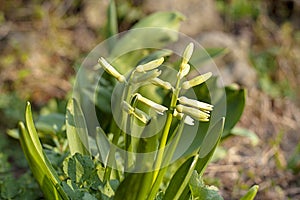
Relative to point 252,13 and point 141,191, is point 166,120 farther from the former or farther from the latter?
point 252,13

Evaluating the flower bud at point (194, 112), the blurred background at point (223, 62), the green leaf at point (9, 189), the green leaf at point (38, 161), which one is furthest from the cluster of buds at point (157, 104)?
the blurred background at point (223, 62)

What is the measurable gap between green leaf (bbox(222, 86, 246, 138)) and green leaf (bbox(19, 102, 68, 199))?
26.4 inches

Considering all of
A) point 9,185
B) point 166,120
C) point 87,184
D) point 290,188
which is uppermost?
point 166,120

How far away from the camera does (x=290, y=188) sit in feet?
6.72

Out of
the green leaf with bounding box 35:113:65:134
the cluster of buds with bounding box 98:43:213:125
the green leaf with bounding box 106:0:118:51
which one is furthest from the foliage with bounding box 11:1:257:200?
the green leaf with bounding box 106:0:118:51

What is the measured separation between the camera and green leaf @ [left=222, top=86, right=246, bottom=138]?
5.74 feet

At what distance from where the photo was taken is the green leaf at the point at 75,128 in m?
1.44

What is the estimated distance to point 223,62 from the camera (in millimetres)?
2547

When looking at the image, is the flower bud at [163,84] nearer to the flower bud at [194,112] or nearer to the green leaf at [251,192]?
the flower bud at [194,112]

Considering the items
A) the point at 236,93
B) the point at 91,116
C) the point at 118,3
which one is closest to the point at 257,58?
the point at 118,3

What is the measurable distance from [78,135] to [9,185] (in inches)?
10.4

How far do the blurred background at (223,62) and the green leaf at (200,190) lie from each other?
0.65m

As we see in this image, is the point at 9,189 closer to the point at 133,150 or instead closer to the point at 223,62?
the point at 133,150

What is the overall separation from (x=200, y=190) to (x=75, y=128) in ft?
1.32
